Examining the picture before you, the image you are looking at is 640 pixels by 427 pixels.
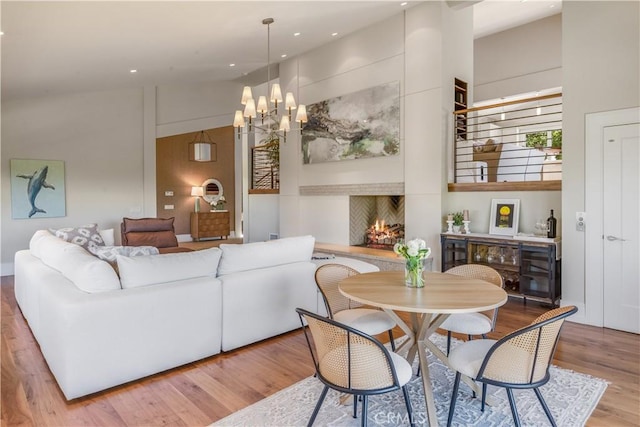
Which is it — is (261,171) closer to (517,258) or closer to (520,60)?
(520,60)

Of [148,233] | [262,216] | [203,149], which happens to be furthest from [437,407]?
[203,149]

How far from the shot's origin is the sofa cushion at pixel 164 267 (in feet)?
9.42

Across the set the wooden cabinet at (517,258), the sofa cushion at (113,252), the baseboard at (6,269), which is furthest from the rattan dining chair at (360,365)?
the baseboard at (6,269)

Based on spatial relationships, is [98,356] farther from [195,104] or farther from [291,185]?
[195,104]

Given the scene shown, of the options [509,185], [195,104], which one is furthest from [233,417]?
[195,104]

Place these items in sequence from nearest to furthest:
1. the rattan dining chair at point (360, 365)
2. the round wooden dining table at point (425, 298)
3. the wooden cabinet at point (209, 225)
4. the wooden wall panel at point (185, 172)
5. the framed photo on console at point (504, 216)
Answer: the rattan dining chair at point (360, 365)
the round wooden dining table at point (425, 298)
the framed photo on console at point (504, 216)
the wooden wall panel at point (185, 172)
the wooden cabinet at point (209, 225)

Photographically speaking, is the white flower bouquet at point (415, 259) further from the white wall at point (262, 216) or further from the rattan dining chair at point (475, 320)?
the white wall at point (262, 216)

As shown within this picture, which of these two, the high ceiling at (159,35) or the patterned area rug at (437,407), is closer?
the patterned area rug at (437,407)

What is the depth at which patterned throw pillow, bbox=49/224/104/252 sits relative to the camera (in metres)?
5.38

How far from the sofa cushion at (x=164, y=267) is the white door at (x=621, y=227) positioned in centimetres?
385

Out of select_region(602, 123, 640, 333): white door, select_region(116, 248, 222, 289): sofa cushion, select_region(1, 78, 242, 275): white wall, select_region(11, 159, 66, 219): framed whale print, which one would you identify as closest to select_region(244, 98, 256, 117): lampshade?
select_region(116, 248, 222, 289): sofa cushion

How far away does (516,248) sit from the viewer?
186 inches

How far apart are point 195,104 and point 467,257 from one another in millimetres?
6668

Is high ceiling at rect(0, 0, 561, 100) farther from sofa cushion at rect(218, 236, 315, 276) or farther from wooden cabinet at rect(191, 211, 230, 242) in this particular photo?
wooden cabinet at rect(191, 211, 230, 242)
